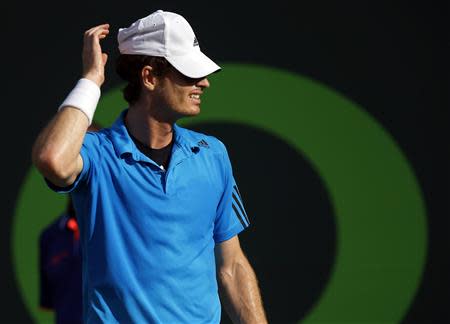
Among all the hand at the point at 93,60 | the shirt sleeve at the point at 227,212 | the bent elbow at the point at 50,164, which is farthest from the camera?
the shirt sleeve at the point at 227,212

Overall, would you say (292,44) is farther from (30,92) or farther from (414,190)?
(30,92)

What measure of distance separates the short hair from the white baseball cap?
3 cm

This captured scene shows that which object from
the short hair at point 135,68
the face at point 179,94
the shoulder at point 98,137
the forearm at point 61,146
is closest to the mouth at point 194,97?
the face at point 179,94

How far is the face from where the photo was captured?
3379mm

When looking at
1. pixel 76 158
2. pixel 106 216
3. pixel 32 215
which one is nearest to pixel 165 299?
pixel 106 216

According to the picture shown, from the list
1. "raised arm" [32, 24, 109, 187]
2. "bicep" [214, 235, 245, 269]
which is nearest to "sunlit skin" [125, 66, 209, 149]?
"raised arm" [32, 24, 109, 187]

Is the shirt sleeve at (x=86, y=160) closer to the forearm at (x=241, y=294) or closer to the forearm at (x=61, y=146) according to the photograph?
the forearm at (x=61, y=146)

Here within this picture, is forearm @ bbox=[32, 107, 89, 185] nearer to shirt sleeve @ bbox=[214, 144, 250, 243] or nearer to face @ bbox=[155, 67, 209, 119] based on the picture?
face @ bbox=[155, 67, 209, 119]

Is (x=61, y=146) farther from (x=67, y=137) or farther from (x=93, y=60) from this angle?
(x=93, y=60)

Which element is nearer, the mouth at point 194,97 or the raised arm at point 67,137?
the raised arm at point 67,137

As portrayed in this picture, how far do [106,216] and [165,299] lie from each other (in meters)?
0.29

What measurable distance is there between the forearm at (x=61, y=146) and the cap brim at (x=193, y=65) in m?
0.41

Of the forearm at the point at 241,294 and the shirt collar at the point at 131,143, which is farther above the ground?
the shirt collar at the point at 131,143

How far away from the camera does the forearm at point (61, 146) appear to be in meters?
2.97
